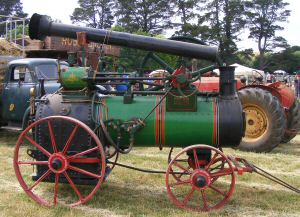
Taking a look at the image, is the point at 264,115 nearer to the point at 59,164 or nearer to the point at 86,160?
the point at 86,160

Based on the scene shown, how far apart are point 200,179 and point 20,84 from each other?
5524 mm

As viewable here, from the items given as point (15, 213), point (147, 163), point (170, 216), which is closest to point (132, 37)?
point (170, 216)

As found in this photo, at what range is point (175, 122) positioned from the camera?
15.4 feet

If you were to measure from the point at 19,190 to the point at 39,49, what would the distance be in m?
8.18

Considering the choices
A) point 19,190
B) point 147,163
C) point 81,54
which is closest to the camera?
point 81,54

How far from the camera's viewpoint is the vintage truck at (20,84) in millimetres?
8648

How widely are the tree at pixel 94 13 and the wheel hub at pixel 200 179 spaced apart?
45.2 metres

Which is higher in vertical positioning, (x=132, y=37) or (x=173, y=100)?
(x=132, y=37)

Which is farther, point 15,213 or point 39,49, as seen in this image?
point 39,49

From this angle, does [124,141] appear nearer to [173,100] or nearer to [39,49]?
[173,100]

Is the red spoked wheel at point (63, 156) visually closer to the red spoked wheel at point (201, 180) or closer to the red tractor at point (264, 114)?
the red spoked wheel at point (201, 180)

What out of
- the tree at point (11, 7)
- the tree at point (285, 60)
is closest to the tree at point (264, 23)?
the tree at point (285, 60)

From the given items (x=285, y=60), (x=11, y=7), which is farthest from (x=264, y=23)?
(x=11, y=7)

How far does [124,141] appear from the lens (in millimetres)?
4906
